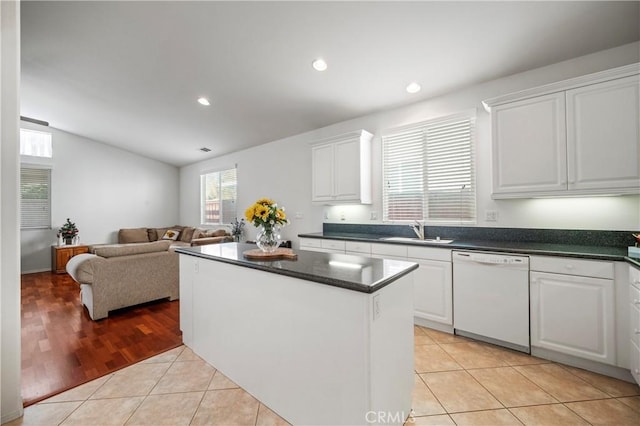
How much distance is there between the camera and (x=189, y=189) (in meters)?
7.72

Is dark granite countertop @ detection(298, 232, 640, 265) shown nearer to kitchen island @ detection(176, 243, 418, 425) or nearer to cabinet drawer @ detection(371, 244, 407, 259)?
cabinet drawer @ detection(371, 244, 407, 259)

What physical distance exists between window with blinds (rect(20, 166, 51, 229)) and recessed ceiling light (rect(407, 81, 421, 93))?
7.78m

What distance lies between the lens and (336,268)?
60.7 inches

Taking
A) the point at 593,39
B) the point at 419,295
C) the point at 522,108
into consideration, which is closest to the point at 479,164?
the point at 522,108

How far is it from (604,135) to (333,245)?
9.01 feet

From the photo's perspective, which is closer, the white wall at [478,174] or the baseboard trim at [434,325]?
the white wall at [478,174]

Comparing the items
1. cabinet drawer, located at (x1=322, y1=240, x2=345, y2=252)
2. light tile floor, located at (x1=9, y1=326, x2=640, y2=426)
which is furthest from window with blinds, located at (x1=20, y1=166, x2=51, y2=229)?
cabinet drawer, located at (x1=322, y1=240, x2=345, y2=252)

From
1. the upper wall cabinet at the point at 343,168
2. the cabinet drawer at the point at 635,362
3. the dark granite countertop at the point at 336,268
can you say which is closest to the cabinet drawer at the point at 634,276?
the cabinet drawer at the point at 635,362

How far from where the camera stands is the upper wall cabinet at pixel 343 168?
363 cm

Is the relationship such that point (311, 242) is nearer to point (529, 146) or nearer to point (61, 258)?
point (529, 146)

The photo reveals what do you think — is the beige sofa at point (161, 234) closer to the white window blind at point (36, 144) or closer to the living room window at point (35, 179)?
the living room window at point (35, 179)

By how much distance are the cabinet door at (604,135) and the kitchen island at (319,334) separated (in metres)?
1.87

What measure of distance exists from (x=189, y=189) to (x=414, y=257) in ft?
23.0

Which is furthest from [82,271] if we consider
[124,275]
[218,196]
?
[218,196]
